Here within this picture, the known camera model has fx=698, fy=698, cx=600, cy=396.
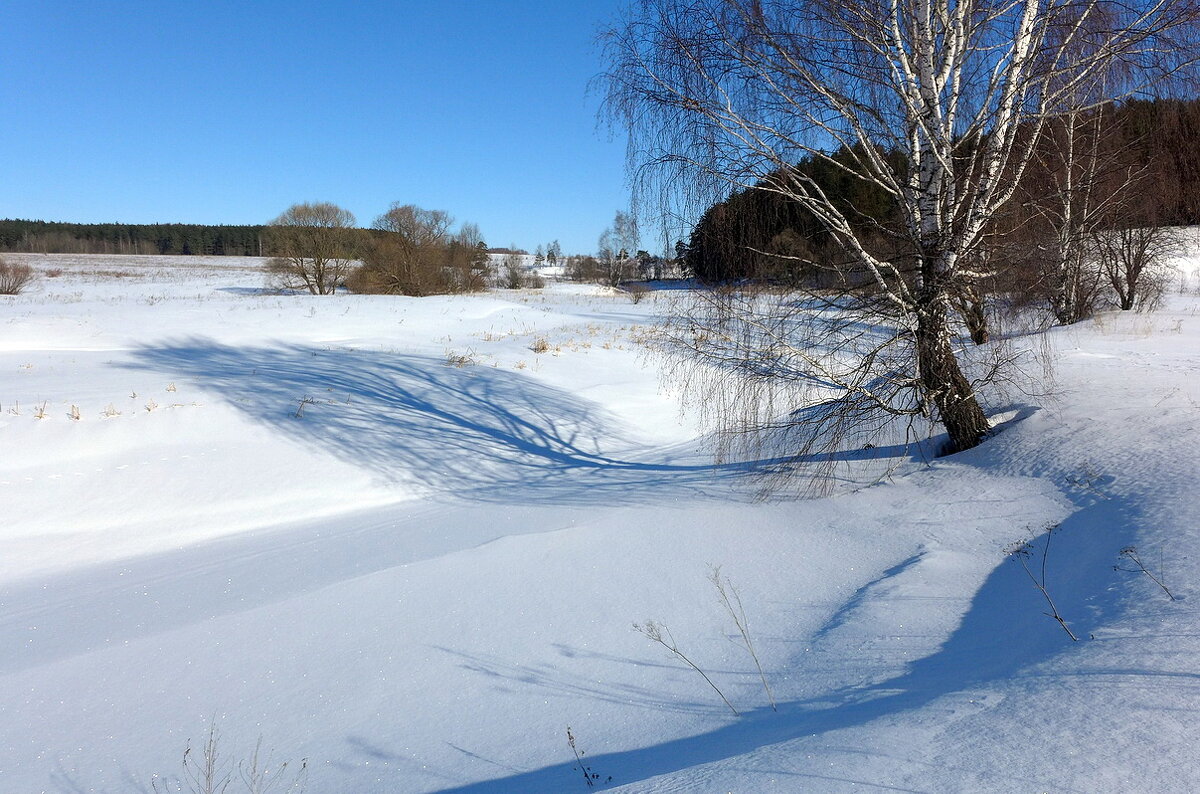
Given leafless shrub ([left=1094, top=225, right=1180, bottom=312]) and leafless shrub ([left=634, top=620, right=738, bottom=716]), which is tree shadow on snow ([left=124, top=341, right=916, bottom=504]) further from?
Answer: leafless shrub ([left=1094, top=225, right=1180, bottom=312])

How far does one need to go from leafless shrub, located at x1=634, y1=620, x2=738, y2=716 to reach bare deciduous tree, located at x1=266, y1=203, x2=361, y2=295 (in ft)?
111

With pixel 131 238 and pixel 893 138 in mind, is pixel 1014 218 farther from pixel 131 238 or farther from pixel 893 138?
pixel 131 238

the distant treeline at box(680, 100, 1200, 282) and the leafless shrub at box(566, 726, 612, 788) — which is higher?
the distant treeline at box(680, 100, 1200, 282)

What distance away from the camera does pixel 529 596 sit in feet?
15.0

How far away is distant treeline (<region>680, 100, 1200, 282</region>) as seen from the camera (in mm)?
5266

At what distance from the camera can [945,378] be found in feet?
18.0

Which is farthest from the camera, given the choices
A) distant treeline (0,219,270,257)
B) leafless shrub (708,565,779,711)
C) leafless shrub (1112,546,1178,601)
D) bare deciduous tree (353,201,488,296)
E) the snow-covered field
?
distant treeline (0,219,270,257)

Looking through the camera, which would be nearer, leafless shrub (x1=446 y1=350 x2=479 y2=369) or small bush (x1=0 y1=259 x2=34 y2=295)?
leafless shrub (x1=446 y1=350 x2=479 y2=369)

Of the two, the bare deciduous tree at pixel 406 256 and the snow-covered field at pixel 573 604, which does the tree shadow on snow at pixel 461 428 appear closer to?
the snow-covered field at pixel 573 604

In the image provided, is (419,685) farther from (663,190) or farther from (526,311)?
(526,311)

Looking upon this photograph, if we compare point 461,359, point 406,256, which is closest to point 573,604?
point 461,359

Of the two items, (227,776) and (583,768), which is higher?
(583,768)

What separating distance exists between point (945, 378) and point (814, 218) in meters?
1.63

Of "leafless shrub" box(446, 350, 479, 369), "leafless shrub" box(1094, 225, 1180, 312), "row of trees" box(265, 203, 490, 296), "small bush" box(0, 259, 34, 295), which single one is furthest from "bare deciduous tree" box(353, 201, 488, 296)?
"leafless shrub" box(1094, 225, 1180, 312)
